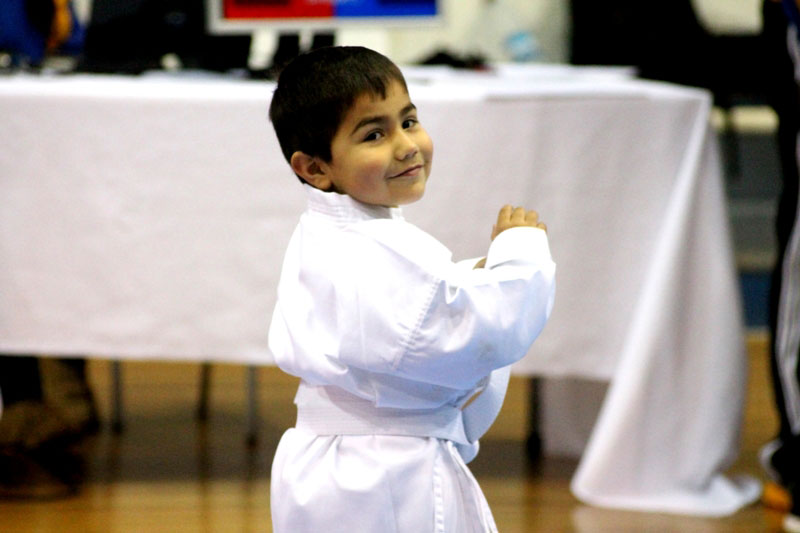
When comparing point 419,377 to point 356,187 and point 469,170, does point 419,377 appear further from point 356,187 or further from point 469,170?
point 469,170

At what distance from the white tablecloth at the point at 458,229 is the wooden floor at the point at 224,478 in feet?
0.38

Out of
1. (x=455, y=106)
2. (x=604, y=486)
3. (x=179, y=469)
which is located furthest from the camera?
(x=179, y=469)

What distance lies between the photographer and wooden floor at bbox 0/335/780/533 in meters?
2.21

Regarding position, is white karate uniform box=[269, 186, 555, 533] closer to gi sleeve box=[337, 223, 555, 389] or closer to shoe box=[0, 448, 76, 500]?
gi sleeve box=[337, 223, 555, 389]

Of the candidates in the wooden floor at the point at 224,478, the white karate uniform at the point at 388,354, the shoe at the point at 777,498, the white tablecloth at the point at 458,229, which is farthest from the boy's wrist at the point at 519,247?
the shoe at the point at 777,498

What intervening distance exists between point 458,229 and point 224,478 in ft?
2.53

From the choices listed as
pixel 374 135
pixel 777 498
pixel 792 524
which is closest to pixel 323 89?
pixel 374 135

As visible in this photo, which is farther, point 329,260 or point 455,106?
point 455,106

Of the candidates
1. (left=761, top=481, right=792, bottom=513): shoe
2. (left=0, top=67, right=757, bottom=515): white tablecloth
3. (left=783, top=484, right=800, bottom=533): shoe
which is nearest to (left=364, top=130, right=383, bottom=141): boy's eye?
(left=0, top=67, right=757, bottom=515): white tablecloth

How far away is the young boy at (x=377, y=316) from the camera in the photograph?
1.02 m

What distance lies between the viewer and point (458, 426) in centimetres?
115

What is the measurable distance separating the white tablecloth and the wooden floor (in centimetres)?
12

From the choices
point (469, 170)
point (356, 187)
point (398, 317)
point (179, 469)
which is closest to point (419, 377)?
point (398, 317)

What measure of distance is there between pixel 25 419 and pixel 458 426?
5.62ft
